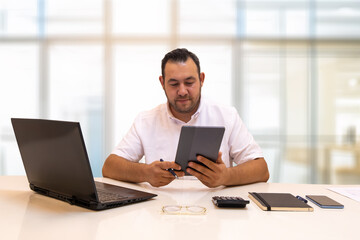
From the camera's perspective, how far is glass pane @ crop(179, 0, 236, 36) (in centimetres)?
404

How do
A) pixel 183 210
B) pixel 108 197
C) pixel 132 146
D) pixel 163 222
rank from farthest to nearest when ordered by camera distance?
pixel 132 146, pixel 108 197, pixel 183 210, pixel 163 222

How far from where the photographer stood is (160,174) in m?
1.48

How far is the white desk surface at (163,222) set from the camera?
899 mm

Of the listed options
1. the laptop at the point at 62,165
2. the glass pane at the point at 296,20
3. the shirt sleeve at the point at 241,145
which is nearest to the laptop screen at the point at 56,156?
the laptop at the point at 62,165

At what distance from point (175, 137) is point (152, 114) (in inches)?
8.9

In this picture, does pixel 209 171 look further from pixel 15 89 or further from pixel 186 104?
pixel 15 89

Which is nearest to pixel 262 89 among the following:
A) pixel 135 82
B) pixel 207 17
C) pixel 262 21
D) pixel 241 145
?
pixel 262 21

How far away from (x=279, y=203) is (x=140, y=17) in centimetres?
342

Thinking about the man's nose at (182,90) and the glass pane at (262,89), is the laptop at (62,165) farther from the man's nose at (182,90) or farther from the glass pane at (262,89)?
the glass pane at (262,89)

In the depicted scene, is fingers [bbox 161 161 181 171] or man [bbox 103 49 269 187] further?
man [bbox 103 49 269 187]

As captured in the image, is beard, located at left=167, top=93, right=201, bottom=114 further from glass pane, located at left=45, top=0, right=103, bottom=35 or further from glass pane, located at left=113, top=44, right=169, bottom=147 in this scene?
glass pane, located at left=45, top=0, right=103, bottom=35

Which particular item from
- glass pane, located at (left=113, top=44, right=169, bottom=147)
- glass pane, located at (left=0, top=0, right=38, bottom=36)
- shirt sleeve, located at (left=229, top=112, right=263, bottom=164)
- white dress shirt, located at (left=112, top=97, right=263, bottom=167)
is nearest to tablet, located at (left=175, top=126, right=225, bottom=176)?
shirt sleeve, located at (left=229, top=112, right=263, bottom=164)

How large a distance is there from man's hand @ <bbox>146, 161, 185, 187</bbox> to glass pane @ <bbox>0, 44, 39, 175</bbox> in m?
3.13

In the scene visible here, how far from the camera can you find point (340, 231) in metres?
0.95
